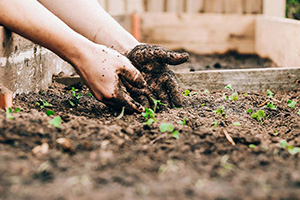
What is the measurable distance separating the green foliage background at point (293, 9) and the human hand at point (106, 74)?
478 cm

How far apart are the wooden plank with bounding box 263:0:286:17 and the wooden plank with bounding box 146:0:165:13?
1290 mm

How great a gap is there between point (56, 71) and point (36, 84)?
1.33 feet

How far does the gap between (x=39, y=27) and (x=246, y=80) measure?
4.69ft

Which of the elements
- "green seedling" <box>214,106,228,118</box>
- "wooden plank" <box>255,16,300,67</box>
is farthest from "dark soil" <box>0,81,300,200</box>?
"wooden plank" <box>255,16,300,67</box>

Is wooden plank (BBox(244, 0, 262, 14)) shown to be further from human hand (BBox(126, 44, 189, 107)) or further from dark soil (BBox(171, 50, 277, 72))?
human hand (BBox(126, 44, 189, 107))

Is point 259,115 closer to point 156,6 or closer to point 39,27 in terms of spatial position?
point 39,27

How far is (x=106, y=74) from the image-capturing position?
172cm

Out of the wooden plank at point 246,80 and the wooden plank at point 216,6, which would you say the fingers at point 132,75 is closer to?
the wooden plank at point 246,80

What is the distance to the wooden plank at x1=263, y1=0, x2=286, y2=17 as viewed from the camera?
184 inches

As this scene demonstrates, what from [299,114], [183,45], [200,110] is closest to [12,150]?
[200,110]

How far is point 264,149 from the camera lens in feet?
4.09

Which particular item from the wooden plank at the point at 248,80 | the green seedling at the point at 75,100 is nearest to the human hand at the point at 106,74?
the green seedling at the point at 75,100

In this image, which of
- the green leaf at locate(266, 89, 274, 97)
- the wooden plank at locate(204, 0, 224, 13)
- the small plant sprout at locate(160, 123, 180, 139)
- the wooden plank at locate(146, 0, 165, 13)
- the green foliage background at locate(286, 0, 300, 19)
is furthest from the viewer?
the green foliage background at locate(286, 0, 300, 19)

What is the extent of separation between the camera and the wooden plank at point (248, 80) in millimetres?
2502
